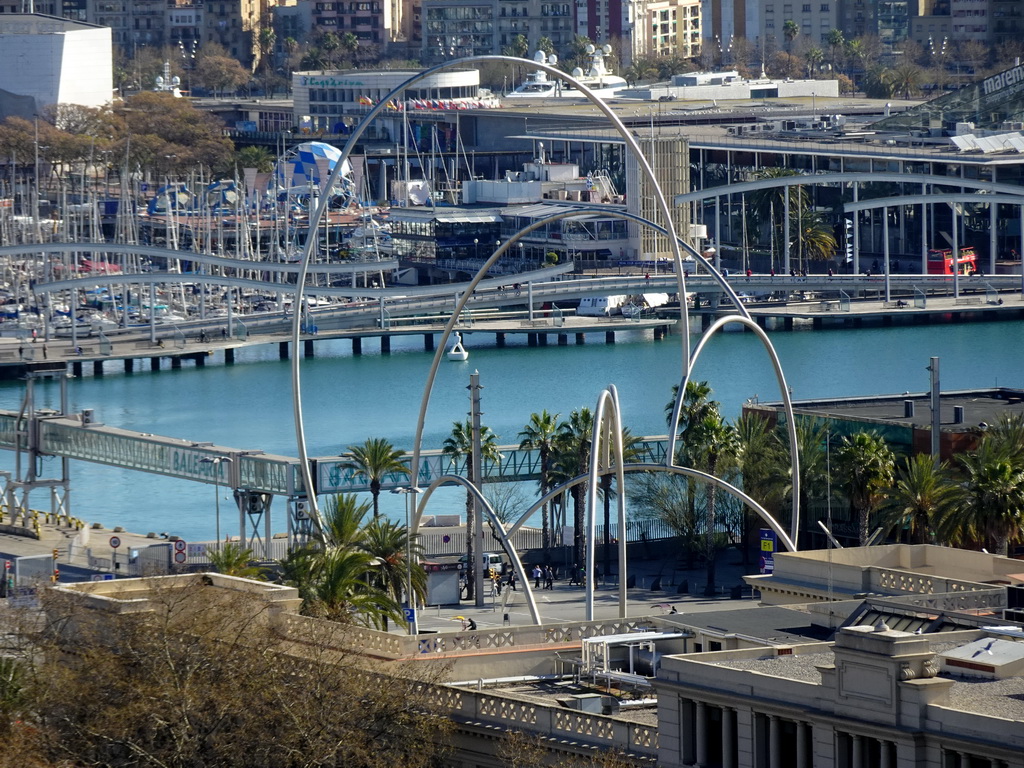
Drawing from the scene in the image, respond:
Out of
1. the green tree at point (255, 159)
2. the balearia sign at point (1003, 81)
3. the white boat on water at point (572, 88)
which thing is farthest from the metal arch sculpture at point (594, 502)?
the white boat on water at point (572, 88)

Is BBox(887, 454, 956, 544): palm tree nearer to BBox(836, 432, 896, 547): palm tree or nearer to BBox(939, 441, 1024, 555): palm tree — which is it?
BBox(939, 441, 1024, 555): palm tree

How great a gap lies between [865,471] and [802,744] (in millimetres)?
26459

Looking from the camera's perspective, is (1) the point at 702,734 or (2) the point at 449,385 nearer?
(1) the point at 702,734

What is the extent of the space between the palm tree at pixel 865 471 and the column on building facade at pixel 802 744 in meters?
25.9

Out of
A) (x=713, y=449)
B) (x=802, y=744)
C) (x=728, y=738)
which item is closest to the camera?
(x=802, y=744)

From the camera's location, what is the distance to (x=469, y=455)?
177 ft

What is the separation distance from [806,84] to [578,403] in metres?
108

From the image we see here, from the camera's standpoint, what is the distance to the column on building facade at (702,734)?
22672 millimetres

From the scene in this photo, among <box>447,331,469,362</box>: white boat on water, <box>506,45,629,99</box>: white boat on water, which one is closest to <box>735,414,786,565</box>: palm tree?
<box>447,331,469,362</box>: white boat on water

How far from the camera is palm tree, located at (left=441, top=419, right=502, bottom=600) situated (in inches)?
1921

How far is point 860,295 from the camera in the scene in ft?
364

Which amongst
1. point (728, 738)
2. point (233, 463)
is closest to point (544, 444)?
point (233, 463)

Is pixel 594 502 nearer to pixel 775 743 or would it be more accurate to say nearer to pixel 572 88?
pixel 775 743

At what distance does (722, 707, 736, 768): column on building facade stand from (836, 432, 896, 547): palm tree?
25.4 m
